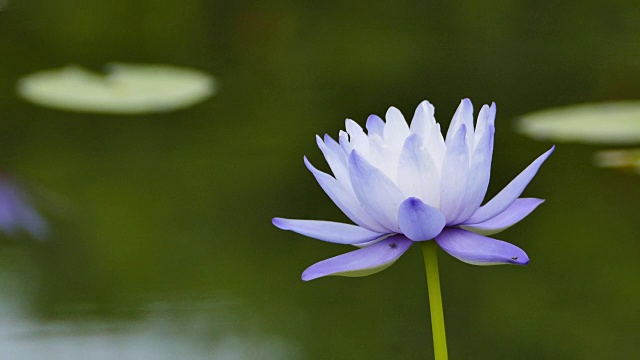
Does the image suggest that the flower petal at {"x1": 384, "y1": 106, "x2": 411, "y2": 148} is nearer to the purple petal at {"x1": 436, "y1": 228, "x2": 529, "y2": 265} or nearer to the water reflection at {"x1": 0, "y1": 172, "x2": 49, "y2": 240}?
the purple petal at {"x1": 436, "y1": 228, "x2": 529, "y2": 265}

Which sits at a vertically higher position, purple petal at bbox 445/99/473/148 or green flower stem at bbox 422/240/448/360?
purple petal at bbox 445/99/473/148

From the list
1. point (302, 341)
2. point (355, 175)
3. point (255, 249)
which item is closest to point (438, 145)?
point (355, 175)

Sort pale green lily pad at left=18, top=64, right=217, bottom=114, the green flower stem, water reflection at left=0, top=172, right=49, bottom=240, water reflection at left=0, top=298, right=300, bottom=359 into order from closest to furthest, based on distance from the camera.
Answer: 1. the green flower stem
2. water reflection at left=0, top=298, right=300, bottom=359
3. water reflection at left=0, top=172, right=49, bottom=240
4. pale green lily pad at left=18, top=64, right=217, bottom=114

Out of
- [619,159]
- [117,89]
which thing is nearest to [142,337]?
[117,89]

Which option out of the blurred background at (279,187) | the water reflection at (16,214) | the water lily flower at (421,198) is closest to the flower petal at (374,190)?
the water lily flower at (421,198)

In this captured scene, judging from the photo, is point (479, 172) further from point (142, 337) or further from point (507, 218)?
point (142, 337)

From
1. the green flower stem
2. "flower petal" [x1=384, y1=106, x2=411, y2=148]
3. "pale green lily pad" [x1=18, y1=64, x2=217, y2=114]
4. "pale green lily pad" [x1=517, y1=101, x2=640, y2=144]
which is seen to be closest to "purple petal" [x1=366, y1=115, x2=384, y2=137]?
"flower petal" [x1=384, y1=106, x2=411, y2=148]

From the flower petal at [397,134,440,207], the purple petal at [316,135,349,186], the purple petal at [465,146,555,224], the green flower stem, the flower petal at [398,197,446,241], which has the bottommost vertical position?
the green flower stem
